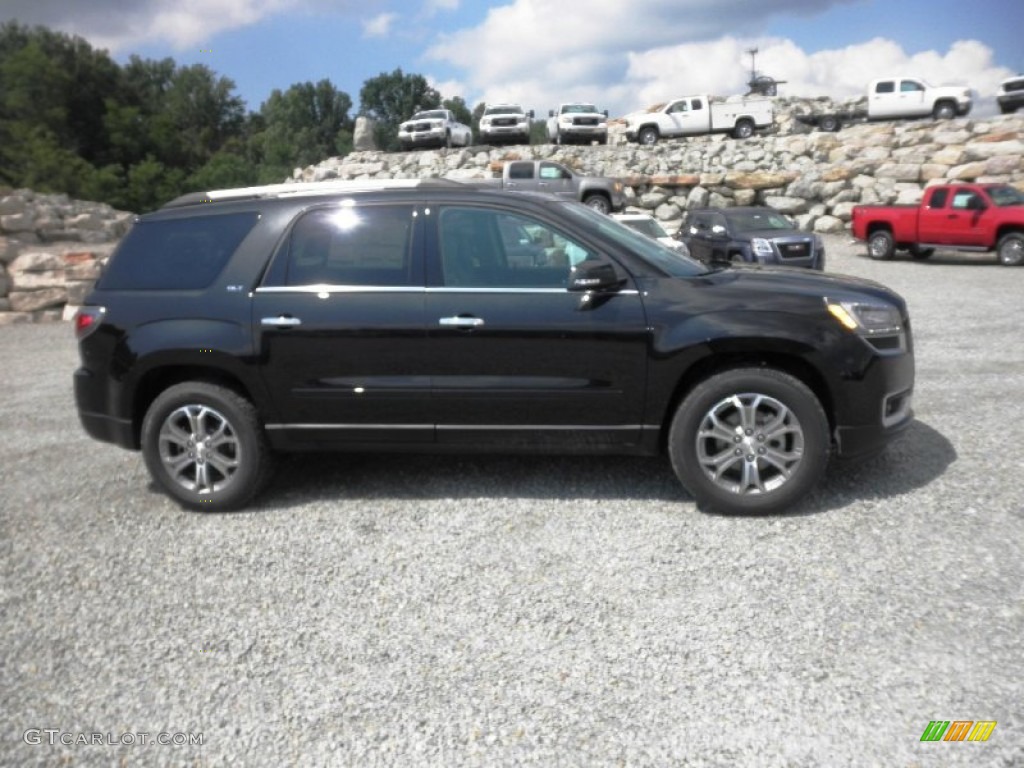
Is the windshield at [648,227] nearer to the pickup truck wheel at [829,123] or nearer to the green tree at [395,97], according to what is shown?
the pickup truck wheel at [829,123]

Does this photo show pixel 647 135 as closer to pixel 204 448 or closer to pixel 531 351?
pixel 531 351

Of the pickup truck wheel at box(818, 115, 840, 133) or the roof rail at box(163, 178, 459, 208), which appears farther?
the pickup truck wheel at box(818, 115, 840, 133)

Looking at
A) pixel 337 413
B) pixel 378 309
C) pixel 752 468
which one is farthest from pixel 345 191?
pixel 752 468

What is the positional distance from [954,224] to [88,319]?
19175 millimetres

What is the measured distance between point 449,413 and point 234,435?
4.16 ft

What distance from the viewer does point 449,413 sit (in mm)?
4914

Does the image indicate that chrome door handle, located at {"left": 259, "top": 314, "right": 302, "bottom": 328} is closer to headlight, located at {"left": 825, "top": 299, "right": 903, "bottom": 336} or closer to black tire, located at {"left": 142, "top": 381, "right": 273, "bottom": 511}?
black tire, located at {"left": 142, "top": 381, "right": 273, "bottom": 511}

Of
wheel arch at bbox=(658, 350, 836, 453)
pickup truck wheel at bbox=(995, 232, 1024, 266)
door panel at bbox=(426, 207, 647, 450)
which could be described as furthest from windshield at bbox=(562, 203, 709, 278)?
pickup truck wheel at bbox=(995, 232, 1024, 266)

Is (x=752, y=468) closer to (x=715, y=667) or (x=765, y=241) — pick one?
(x=715, y=667)

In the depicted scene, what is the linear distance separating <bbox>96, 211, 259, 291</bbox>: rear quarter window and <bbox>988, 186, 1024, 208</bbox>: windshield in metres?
18.9

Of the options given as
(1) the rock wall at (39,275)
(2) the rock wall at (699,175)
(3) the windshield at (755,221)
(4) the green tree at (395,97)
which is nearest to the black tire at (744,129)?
(2) the rock wall at (699,175)

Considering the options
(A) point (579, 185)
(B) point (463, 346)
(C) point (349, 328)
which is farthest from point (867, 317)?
(A) point (579, 185)

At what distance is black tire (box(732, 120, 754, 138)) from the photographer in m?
34.8

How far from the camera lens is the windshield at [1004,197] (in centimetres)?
1937
